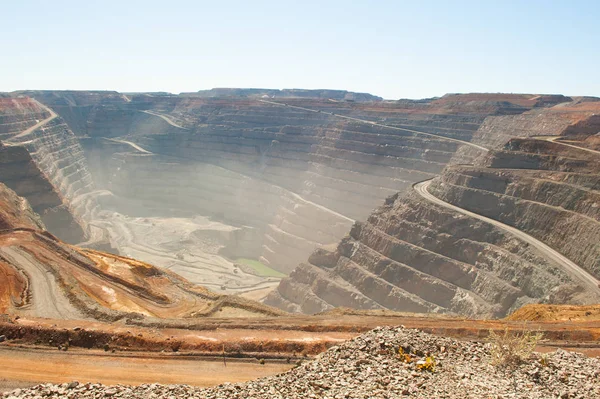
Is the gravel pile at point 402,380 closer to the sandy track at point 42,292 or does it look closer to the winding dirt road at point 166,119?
the sandy track at point 42,292

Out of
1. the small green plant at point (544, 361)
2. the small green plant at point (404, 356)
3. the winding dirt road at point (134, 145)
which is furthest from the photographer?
the winding dirt road at point (134, 145)

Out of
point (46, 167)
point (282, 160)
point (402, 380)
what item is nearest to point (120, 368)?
point (402, 380)

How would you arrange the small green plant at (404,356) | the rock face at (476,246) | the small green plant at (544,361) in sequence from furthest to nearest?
the rock face at (476,246), the small green plant at (404,356), the small green plant at (544,361)

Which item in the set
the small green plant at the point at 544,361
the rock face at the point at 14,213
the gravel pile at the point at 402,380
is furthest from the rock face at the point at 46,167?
the small green plant at the point at 544,361

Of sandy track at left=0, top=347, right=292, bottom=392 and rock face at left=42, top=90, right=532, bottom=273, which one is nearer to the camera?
sandy track at left=0, top=347, right=292, bottom=392

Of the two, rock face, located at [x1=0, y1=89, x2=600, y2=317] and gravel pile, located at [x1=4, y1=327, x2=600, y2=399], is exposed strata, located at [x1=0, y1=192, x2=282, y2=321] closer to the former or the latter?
gravel pile, located at [x1=4, y1=327, x2=600, y2=399]

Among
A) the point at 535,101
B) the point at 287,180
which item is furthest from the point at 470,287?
the point at 535,101

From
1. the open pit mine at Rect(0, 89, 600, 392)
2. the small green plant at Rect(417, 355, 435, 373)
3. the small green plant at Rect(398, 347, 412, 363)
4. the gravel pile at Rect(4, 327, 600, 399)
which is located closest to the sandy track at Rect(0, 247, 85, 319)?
the open pit mine at Rect(0, 89, 600, 392)

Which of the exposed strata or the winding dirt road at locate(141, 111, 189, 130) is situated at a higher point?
the winding dirt road at locate(141, 111, 189, 130)
